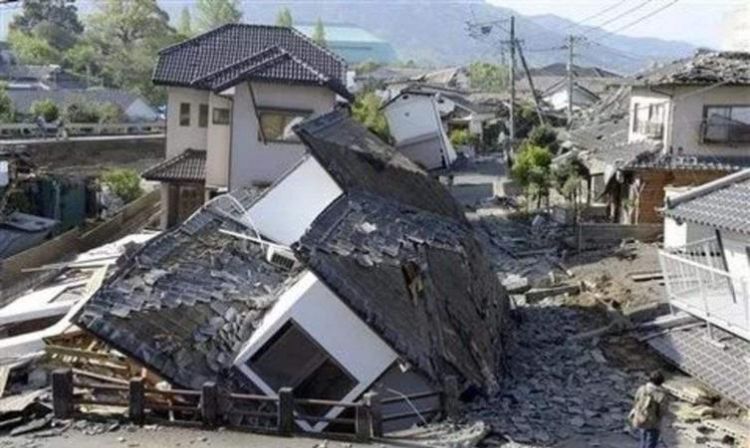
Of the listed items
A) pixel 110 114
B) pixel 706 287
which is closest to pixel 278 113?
pixel 706 287

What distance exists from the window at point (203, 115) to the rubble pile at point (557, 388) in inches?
534

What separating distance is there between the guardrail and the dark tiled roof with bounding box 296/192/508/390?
1290 inches

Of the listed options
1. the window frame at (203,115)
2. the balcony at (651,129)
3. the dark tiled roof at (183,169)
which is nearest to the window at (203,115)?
the window frame at (203,115)

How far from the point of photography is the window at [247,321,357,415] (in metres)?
14.4

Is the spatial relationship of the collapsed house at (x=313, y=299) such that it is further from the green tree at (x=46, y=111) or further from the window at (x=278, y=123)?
the green tree at (x=46, y=111)

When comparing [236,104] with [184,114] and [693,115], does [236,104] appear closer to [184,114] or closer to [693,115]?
[184,114]

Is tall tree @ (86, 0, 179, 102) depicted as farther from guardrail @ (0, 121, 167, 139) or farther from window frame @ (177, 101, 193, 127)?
window frame @ (177, 101, 193, 127)

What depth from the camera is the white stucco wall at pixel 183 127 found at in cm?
3023

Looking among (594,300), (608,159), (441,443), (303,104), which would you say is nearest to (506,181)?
(608,159)

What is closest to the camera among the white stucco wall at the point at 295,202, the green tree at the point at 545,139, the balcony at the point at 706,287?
the balcony at the point at 706,287

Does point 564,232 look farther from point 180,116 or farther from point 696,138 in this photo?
point 180,116

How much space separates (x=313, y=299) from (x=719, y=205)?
8.97m

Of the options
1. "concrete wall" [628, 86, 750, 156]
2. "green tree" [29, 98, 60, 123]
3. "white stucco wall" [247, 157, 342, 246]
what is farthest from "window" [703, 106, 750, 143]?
"green tree" [29, 98, 60, 123]

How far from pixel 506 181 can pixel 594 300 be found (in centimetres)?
1988
